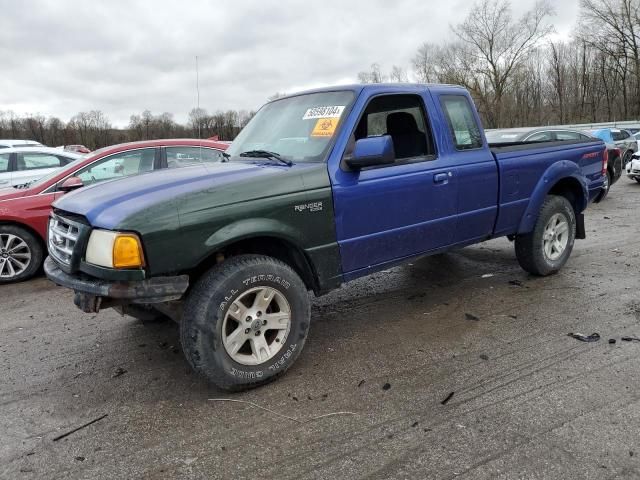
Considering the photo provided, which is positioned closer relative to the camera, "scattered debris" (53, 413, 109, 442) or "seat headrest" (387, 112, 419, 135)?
"scattered debris" (53, 413, 109, 442)

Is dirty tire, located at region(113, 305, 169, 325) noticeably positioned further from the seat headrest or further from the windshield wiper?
the seat headrest

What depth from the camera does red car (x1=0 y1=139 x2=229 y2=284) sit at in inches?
241

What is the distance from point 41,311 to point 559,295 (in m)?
5.23

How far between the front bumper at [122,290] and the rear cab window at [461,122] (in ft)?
8.98

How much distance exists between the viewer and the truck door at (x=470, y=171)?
4.35 metres

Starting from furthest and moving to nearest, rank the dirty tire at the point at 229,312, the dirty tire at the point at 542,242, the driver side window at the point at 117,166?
1. the driver side window at the point at 117,166
2. the dirty tire at the point at 542,242
3. the dirty tire at the point at 229,312

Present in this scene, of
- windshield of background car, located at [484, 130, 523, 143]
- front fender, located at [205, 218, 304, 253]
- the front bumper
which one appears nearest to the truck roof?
front fender, located at [205, 218, 304, 253]

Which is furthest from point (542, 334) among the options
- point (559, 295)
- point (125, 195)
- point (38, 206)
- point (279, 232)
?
point (38, 206)

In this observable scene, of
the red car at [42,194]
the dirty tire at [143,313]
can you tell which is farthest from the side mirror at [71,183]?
the dirty tire at [143,313]

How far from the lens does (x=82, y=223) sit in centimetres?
304

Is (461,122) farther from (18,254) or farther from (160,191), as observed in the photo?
(18,254)

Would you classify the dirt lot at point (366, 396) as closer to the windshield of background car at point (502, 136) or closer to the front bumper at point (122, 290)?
the front bumper at point (122, 290)

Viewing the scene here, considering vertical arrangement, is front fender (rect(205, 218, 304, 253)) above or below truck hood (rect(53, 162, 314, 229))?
below

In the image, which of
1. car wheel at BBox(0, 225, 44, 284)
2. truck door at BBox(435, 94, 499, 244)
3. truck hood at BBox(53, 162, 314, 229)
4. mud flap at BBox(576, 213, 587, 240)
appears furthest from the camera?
car wheel at BBox(0, 225, 44, 284)
